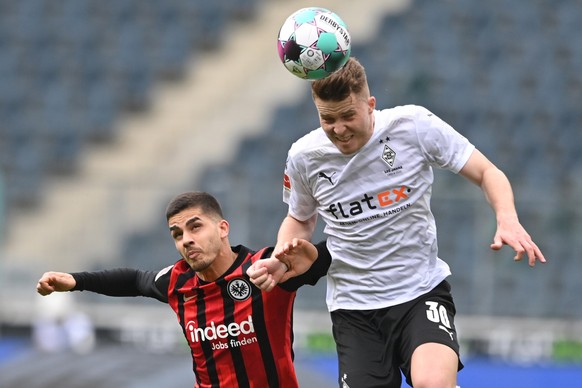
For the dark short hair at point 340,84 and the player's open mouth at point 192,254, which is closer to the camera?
the dark short hair at point 340,84

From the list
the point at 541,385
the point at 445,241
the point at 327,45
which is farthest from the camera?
the point at 445,241

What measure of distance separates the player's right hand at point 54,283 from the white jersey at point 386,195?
49.8 inches

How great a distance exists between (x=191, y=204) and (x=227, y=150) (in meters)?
9.32

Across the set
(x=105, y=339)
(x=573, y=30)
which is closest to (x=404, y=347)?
(x=105, y=339)

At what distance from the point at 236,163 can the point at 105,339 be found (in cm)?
295

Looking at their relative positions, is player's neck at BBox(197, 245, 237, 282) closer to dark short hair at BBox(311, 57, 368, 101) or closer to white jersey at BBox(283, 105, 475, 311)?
white jersey at BBox(283, 105, 475, 311)

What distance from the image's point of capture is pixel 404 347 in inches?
222

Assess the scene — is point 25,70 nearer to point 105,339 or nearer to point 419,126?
point 105,339

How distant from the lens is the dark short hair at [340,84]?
17.8 ft

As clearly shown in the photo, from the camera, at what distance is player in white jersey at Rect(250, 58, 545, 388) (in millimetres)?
5625

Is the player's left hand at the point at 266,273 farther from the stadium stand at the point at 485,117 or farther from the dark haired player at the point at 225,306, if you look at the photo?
Result: the stadium stand at the point at 485,117

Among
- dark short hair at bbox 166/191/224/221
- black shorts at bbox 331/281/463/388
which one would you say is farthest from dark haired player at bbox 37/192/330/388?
black shorts at bbox 331/281/463/388

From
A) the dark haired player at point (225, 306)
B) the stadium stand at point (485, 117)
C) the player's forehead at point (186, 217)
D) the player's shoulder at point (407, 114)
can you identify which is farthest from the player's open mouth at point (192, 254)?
the stadium stand at point (485, 117)

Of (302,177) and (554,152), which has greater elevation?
(554,152)
